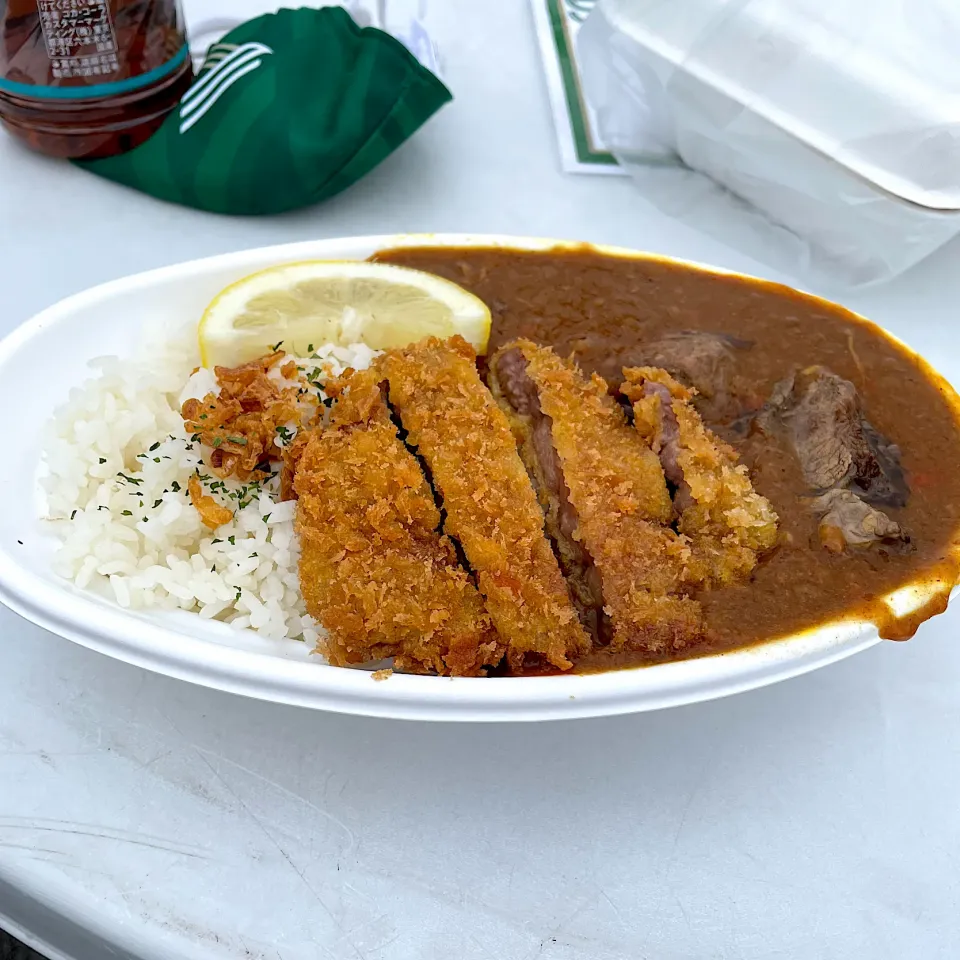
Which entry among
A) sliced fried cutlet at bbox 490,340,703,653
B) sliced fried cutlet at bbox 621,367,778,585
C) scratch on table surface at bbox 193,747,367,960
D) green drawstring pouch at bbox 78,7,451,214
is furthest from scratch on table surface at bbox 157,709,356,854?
green drawstring pouch at bbox 78,7,451,214

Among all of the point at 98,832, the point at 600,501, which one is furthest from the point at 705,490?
the point at 98,832

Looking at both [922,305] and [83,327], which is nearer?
[83,327]

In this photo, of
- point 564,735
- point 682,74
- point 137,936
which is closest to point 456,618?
point 564,735

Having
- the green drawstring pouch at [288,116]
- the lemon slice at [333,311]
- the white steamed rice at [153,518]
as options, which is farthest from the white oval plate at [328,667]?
the green drawstring pouch at [288,116]

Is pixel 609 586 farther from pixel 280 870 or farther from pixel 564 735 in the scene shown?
pixel 280 870

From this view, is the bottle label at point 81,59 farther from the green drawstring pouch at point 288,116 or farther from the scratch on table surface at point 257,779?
the scratch on table surface at point 257,779
